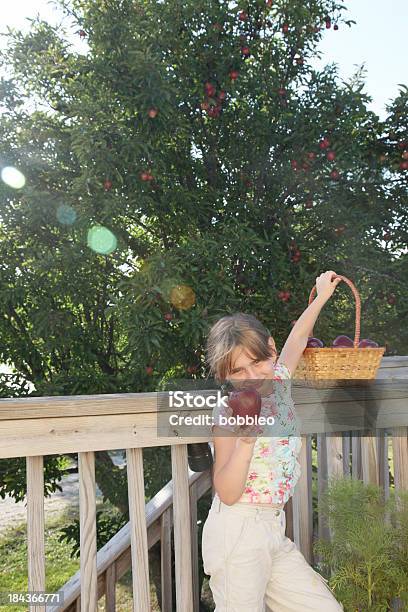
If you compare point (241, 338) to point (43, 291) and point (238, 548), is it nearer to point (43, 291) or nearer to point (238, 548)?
point (238, 548)

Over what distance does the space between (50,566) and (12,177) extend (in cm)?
347

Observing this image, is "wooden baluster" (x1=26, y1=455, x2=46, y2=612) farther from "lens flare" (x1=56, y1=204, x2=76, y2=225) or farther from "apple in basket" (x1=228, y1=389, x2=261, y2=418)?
"lens flare" (x1=56, y1=204, x2=76, y2=225)

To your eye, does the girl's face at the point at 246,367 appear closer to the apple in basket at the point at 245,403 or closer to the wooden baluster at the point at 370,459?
the apple in basket at the point at 245,403

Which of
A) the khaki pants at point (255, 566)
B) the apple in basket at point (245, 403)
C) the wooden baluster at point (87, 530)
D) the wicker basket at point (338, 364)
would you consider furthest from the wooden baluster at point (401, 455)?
the wooden baluster at point (87, 530)

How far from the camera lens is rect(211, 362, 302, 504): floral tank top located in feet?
5.48

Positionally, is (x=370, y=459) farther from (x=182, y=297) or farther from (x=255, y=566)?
(x=182, y=297)

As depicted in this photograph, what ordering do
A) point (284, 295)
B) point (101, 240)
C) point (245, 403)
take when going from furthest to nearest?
1. point (101, 240)
2. point (284, 295)
3. point (245, 403)

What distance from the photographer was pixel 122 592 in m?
5.05

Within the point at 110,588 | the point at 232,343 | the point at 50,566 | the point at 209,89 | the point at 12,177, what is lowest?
the point at 50,566

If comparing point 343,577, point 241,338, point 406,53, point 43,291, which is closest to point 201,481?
point 343,577

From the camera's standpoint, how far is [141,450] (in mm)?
1699

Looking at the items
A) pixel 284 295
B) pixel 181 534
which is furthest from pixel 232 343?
pixel 284 295

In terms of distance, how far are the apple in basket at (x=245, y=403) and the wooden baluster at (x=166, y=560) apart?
1.29m

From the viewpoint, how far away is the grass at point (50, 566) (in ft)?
16.2
